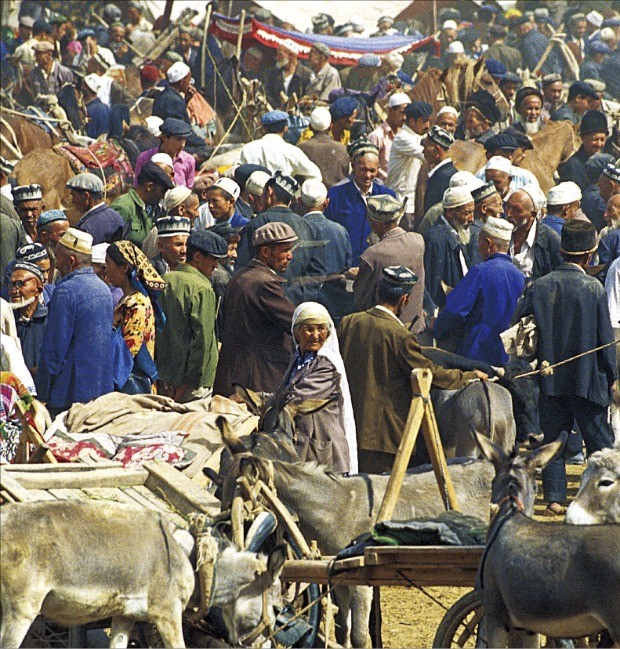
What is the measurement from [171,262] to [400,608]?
366 centimetres

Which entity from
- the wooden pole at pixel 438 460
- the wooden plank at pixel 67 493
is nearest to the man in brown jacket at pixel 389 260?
the wooden pole at pixel 438 460

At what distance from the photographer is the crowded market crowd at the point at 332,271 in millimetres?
9180

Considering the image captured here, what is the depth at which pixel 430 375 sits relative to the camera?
784 cm

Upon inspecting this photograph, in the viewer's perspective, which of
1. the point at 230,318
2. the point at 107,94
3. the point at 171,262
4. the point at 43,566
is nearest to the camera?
the point at 43,566

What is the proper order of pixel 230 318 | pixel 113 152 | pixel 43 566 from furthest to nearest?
pixel 113 152 → pixel 230 318 → pixel 43 566

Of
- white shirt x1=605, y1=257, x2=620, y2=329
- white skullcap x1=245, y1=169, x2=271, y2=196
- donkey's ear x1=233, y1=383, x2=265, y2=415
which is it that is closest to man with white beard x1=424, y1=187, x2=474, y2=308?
white shirt x1=605, y1=257, x2=620, y2=329

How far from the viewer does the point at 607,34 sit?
28578mm

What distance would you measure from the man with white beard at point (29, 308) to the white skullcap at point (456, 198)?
400cm

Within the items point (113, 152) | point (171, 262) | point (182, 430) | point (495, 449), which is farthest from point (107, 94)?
point (495, 449)

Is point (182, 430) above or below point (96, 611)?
below

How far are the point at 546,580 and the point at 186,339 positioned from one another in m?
5.24

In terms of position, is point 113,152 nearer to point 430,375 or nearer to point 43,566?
point 430,375

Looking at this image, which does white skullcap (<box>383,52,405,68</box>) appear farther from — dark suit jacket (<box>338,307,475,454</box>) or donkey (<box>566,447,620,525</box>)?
donkey (<box>566,447,620,525</box>)

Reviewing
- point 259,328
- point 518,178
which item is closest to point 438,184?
point 518,178
